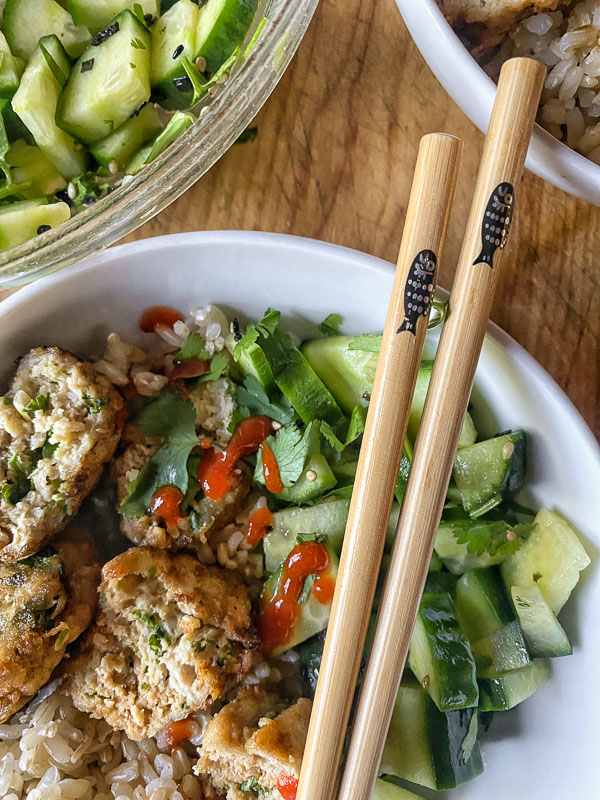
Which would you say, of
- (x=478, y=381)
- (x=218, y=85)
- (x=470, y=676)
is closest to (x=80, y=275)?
(x=218, y=85)

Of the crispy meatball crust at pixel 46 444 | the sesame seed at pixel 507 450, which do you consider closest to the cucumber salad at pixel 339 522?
the sesame seed at pixel 507 450

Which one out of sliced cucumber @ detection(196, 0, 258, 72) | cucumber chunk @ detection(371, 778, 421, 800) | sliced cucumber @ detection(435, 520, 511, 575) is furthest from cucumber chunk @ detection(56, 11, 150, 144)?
cucumber chunk @ detection(371, 778, 421, 800)

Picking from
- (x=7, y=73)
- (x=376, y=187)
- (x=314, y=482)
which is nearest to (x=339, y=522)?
(x=314, y=482)

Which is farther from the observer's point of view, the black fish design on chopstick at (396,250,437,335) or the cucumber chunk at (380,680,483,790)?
the cucumber chunk at (380,680,483,790)

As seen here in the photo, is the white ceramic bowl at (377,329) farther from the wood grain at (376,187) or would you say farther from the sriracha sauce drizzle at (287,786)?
the sriracha sauce drizzle at (287,786)

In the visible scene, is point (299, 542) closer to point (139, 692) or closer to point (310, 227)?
point (139, 692)

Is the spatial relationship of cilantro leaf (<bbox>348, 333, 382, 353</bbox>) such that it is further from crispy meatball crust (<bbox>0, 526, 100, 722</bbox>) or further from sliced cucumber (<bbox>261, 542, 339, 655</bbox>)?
crispy meatball crust (<bbox>0, 526, 100, 722</bbox>)

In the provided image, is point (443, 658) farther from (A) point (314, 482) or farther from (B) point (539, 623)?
(A) point (314, 482)
